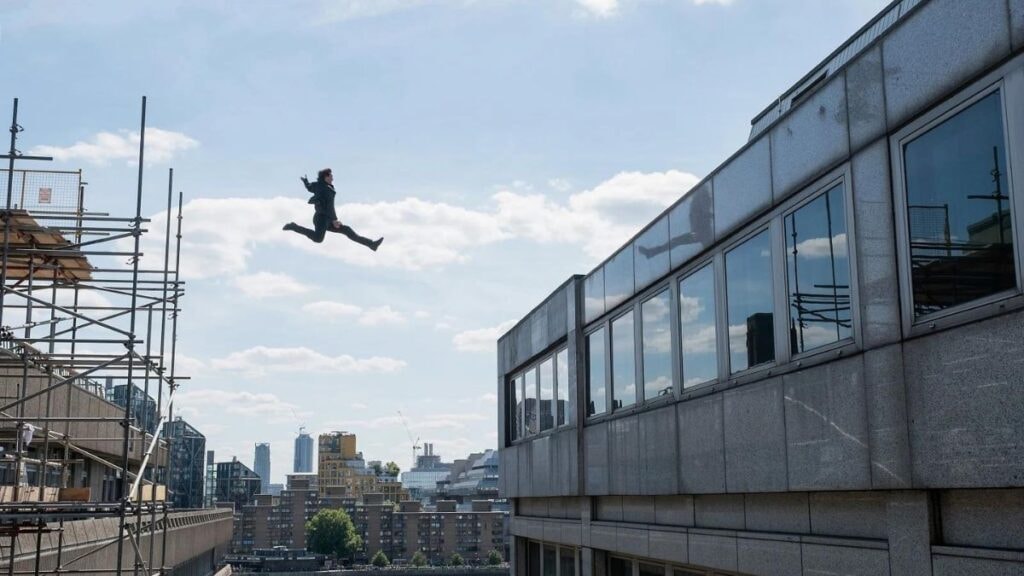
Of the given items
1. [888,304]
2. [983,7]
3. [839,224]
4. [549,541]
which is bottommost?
[549,541]

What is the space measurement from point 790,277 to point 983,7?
3762mm

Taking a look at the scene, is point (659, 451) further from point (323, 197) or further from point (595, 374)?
point (323, 197)

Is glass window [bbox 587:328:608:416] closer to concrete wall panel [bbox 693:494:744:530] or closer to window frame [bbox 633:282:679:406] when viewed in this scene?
window frame [bbox 633:282:679:406]

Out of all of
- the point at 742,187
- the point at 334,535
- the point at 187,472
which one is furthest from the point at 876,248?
Result: the point at 334,535

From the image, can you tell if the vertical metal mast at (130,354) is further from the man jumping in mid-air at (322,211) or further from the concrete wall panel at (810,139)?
the concrete wall panel at (810,139)

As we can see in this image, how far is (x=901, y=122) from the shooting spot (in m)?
9.05

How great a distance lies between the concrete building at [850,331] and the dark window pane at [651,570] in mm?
83

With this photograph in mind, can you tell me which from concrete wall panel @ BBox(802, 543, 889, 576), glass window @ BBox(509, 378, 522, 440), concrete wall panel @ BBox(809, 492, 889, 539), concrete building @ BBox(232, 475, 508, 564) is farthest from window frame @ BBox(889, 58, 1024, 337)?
concrete building @ BBox(232, 475, 508, 564)

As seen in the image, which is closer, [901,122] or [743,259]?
[901,122]

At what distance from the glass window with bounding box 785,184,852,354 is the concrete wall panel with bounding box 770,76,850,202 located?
31 centimetres

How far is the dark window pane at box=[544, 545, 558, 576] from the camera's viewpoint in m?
22.2

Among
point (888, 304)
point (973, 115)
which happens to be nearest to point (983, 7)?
point (973, 115)

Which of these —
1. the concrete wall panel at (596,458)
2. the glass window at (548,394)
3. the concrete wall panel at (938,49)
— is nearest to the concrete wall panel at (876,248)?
the concrete wall panel at (938,49)

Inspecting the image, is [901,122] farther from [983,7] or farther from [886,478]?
[886,478]
